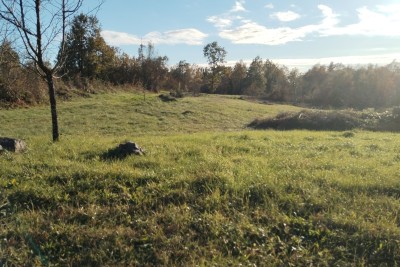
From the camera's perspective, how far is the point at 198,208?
5281 millimetres

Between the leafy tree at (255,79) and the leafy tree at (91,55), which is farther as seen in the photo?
the leafy tree at (255,79)

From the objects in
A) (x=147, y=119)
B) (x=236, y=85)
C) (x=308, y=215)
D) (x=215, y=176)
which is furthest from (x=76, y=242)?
(x=236, y=85)

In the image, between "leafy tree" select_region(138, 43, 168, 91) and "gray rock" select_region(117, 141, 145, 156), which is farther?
"leafy tree" select_region(138, 43, 168, 91)

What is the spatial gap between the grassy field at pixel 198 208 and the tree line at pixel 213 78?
1092cm

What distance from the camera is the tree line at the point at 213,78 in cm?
2834

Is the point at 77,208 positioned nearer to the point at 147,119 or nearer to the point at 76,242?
the point at 76,242

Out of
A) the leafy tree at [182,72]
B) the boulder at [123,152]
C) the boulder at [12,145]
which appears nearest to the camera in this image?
the boulder at [123,152]

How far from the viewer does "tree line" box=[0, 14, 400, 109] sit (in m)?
28.3

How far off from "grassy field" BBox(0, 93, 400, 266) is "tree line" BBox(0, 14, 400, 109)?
10920 millimetres

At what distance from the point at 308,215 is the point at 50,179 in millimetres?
4443

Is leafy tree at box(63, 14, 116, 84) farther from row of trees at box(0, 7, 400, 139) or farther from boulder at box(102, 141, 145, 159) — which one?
boulder at box(102, 141, 145, 159)

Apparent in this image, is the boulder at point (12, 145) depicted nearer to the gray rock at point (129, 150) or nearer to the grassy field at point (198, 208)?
the grassy field at point (198, 208)

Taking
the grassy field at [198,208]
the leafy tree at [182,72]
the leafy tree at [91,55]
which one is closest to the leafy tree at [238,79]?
the leafy tree at [182,72]

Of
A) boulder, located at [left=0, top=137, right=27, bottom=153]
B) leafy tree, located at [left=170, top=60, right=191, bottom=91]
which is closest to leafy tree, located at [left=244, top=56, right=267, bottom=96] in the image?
leafy tree, located at [left=170, top=60, right=191, bottom=91]
